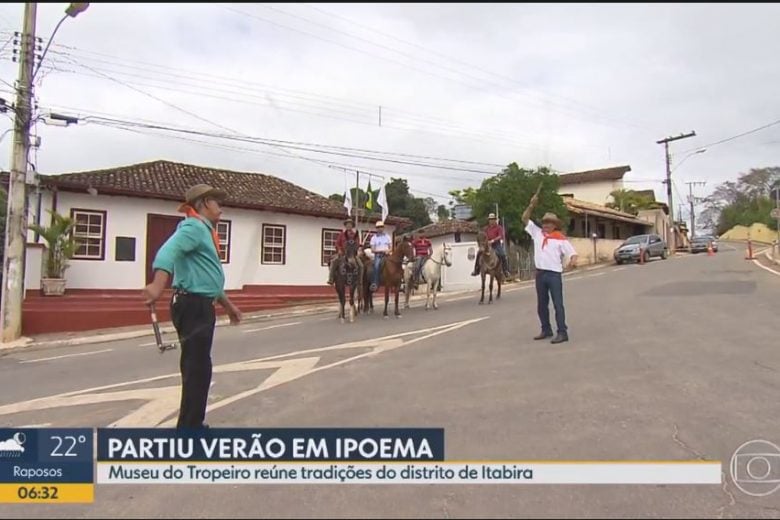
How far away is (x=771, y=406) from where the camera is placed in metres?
5.51

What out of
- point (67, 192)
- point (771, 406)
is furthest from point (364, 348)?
A: point (67, 192)

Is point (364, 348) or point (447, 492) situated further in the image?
point (364, 348)

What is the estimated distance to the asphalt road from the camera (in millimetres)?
3730

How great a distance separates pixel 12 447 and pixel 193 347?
158 centimetres

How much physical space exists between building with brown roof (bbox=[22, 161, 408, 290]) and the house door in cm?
3

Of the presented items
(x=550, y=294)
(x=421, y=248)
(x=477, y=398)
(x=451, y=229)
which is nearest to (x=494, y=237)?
(x=421, y=248)

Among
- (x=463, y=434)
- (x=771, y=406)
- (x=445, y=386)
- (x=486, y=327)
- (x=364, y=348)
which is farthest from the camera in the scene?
(x=486, y=327)

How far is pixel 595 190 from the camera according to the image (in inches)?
2520

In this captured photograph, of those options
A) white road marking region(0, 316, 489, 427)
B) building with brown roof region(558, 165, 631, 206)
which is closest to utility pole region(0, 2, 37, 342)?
white road marking region(0, 316, 489, 427)

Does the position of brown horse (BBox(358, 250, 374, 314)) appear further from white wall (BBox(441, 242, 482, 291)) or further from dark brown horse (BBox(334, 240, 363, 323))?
white wall (BBox(441, 242, 482, 291))

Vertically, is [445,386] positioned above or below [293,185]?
below

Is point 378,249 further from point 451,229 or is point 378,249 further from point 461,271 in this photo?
point 451,229

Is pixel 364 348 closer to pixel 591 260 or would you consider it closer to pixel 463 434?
pixel 463 434

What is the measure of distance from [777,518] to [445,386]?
337cm
